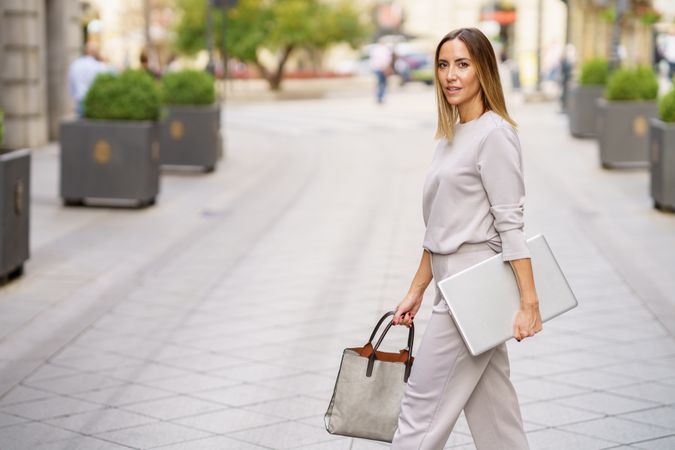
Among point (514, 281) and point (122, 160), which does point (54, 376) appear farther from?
point (122, 160)

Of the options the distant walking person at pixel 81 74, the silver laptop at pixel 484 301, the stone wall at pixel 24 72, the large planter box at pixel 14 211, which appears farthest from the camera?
the stone wall at pixel 24 72

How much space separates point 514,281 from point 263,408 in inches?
93.2

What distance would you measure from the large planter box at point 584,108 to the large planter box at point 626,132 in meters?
4.42

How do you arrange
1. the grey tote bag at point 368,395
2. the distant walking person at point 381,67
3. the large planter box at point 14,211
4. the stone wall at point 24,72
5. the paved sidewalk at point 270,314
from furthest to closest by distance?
the distant walking person at point 381,67, the stone wall at point 24,72, the large planter box at point 14,211, the paved sidewalk at point 270,314, the grey tote bag at point 368,395

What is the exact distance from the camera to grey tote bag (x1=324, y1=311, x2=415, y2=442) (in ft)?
13.8

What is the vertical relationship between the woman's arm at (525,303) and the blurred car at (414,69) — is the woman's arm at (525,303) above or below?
below

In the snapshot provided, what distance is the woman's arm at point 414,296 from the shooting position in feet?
14.1

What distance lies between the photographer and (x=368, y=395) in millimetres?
4227

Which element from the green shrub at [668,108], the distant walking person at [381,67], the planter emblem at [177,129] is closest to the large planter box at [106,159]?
the planter emblem at [177,129]

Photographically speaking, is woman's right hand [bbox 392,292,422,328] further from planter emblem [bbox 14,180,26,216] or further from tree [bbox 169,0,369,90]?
tree [bbox 169,0,369,90]

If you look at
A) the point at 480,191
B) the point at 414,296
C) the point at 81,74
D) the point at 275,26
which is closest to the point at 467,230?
the point at 480,191

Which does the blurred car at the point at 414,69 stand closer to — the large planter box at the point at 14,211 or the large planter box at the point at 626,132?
the large planter box at the point at 626,132

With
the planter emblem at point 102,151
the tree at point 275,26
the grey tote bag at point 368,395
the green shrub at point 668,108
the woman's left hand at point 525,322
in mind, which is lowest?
the grey tote bag at point 368,395

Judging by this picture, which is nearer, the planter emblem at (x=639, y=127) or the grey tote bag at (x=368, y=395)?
the grey tote bag at (x=368, y=395)
